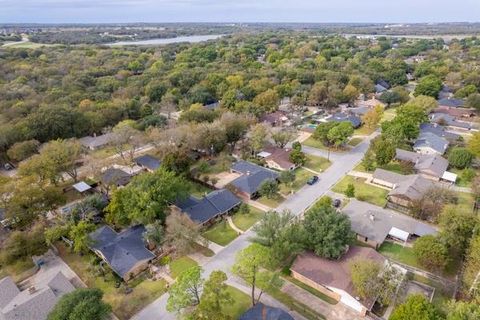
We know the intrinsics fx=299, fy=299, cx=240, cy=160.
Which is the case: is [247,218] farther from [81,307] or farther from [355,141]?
[355,141]

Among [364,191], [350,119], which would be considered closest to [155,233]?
[364,191]

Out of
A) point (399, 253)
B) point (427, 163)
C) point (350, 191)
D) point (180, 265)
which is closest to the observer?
point (180, 265)

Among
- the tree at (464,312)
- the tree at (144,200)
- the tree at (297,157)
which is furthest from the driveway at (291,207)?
the tree at (464,312)

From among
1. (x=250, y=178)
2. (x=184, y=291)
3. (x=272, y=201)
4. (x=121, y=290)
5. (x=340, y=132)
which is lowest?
(x=121, y=290)

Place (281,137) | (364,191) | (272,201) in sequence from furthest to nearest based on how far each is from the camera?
1. (281,137)
2. (364,191)
3. (272,201)

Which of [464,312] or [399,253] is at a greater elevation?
[464,312]

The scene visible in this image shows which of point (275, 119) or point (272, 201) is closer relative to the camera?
point (272, 201)

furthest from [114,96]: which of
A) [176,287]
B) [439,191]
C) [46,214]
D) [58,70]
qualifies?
[439,191]
